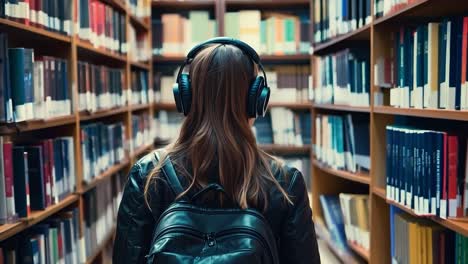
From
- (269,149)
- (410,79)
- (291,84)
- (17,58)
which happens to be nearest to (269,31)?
(291,84)

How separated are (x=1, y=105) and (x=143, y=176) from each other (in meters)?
0.64

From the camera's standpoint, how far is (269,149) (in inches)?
153

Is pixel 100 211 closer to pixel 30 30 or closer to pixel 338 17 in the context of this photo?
pixel 30 30

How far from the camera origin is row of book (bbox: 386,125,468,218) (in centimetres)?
159

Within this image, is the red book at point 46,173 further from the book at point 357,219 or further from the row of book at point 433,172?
the book at point 357,219

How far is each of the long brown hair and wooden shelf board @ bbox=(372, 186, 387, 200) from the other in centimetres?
110

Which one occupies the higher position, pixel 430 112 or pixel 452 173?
pixel 430 112

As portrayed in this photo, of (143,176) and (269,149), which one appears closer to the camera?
(143,176)

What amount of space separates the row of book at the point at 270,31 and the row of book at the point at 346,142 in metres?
0.97

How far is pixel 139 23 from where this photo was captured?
3740 millimetres

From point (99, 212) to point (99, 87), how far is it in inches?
27.1

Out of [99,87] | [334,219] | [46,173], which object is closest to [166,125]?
[99,87]

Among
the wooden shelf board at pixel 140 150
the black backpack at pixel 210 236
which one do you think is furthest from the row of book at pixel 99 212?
the black backpack at pixel 210 236

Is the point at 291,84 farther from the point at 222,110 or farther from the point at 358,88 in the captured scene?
the point at 222,110
